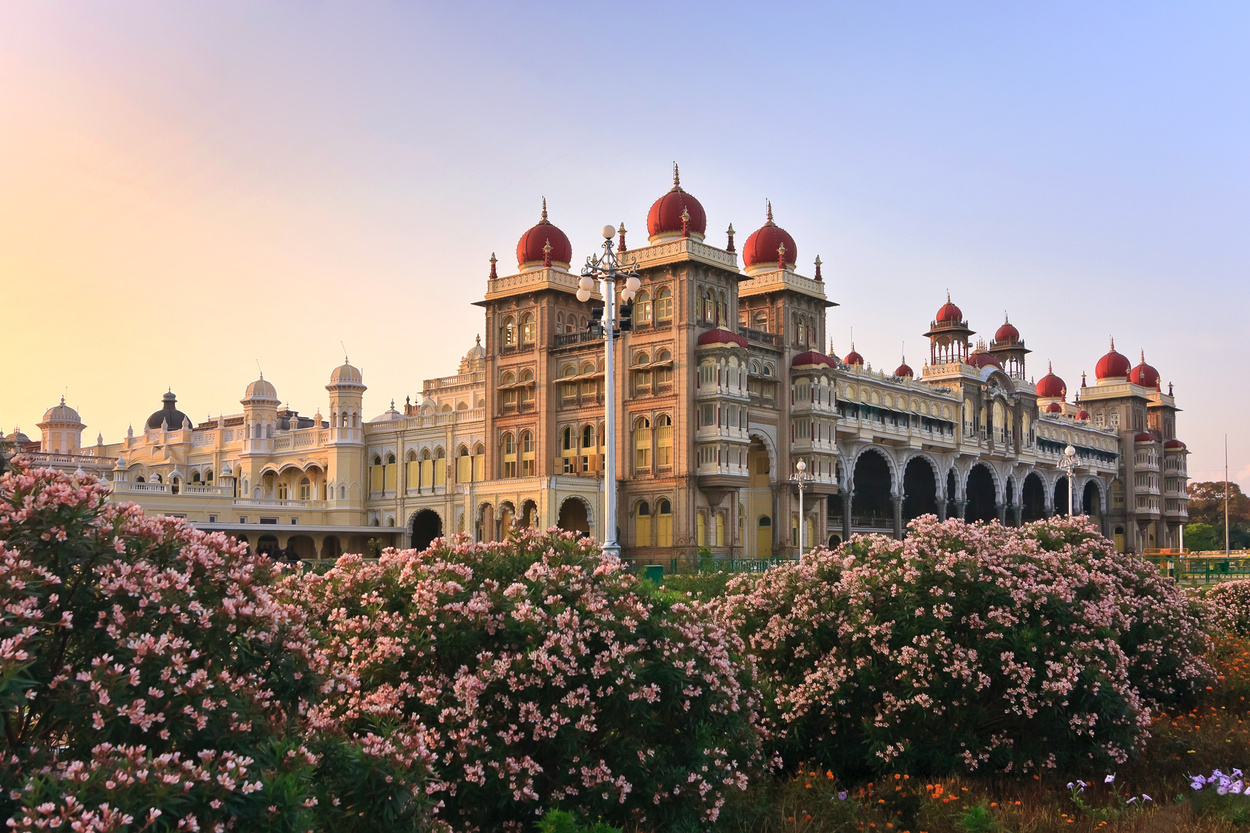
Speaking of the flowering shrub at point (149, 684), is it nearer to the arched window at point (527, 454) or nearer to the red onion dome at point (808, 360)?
the red onion dome at point (808, 360)

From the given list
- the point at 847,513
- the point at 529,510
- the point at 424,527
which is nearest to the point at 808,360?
the point at 847,513

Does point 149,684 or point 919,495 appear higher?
point 919,495

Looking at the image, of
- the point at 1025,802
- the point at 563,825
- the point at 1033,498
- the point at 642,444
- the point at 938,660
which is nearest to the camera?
the point at 563,825

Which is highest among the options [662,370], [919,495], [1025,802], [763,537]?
[662,370]

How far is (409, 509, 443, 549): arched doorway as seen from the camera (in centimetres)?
6831

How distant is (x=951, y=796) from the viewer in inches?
490

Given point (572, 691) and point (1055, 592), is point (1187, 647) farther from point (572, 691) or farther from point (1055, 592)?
point (572, 691)

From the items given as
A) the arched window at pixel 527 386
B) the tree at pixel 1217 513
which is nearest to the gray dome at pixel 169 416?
the arched window at pixel 527 386

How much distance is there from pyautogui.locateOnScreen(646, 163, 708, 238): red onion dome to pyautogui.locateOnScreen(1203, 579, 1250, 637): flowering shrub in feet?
112

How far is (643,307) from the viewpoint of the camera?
184 ft

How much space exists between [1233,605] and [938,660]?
15.8 metres

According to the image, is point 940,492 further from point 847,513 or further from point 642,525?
point 642,525

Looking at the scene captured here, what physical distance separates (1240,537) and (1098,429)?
45.7 m

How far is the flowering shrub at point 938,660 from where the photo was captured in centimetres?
1380
